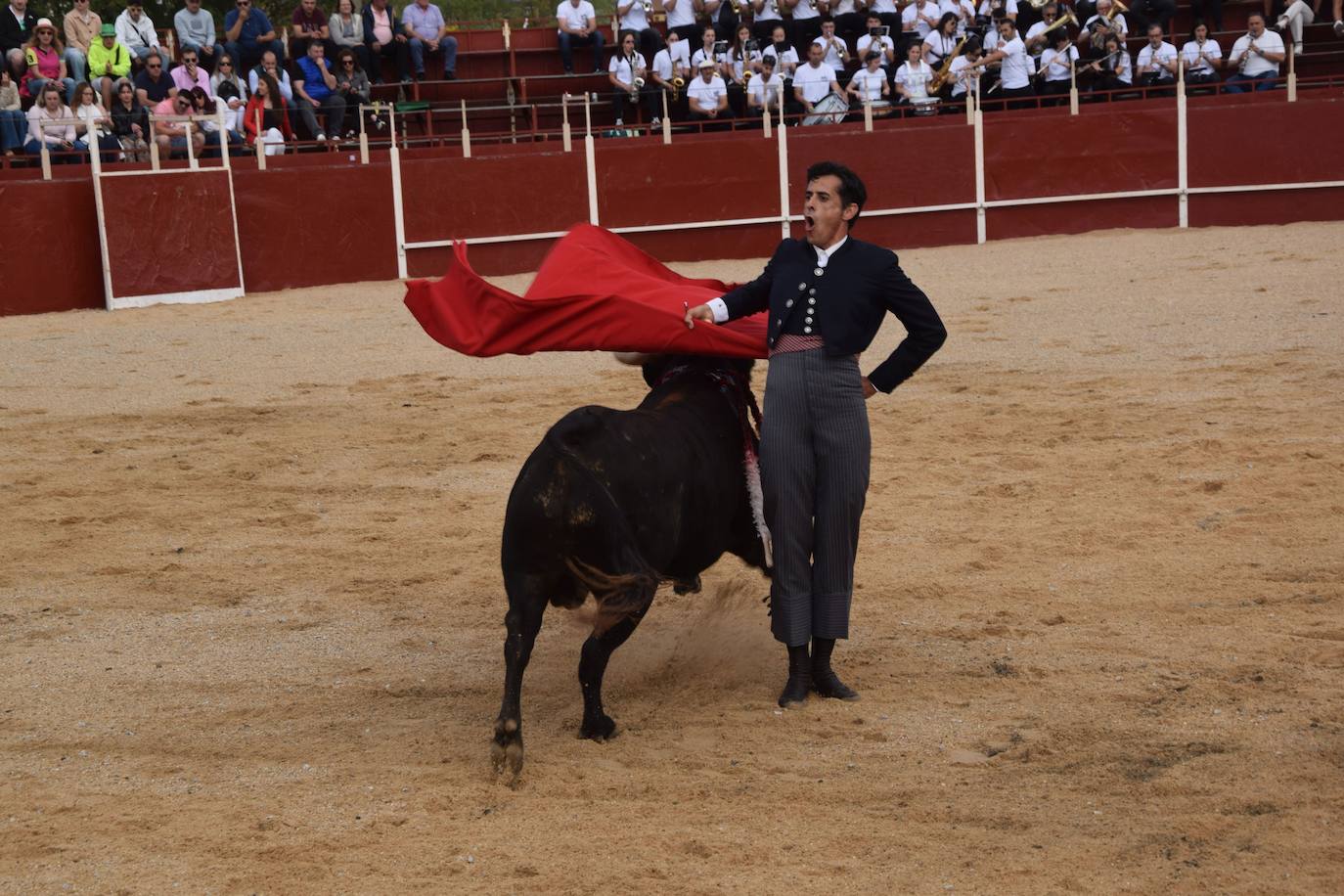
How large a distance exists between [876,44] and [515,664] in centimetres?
1329

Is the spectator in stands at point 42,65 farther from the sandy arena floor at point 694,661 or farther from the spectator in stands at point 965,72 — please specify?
the spectator in stands at point 965,72

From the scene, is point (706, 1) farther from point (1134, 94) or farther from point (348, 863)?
point (348, 863)

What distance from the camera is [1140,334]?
9.70 m

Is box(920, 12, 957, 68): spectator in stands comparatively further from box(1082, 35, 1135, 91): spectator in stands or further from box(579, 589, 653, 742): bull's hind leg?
box(579, 589, 653, 742): bull's hind leg

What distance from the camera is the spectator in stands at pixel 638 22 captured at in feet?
54.1

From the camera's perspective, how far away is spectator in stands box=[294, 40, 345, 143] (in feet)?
48.4

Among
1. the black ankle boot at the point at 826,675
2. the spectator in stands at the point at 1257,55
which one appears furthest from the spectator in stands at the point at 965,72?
the black ankle boot at the point at 826,675

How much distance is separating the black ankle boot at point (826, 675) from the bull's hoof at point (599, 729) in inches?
24.4

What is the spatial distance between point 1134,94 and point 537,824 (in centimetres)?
1428

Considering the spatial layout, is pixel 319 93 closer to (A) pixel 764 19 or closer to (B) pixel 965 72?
(A) pixel 764 19

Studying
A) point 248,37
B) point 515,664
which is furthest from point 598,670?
point 248,37

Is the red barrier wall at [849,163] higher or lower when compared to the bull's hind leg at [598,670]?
higher

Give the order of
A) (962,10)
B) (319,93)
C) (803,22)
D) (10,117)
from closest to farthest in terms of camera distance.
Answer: (10,117), (319,93), (803,22), (962,10)

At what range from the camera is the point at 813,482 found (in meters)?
4.12
